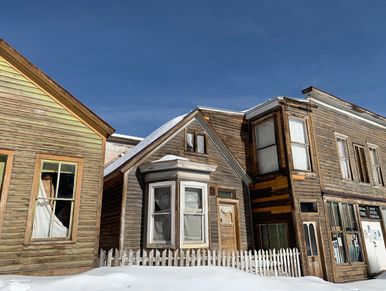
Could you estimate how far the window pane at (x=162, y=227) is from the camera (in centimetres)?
1028

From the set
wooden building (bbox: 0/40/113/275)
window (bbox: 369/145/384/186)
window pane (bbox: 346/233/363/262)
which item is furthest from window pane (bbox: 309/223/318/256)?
wooden building (bbox: 0/40/113/275)

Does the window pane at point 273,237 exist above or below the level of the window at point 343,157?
below

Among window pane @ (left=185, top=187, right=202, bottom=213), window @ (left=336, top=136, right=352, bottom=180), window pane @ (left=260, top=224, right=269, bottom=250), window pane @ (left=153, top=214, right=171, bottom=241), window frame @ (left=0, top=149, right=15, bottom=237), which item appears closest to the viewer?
window frame @ (left=0, top=149, right=15, bottom=237)

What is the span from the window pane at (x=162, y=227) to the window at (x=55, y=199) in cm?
310

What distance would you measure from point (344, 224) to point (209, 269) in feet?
28.8

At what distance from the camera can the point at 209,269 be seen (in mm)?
7504

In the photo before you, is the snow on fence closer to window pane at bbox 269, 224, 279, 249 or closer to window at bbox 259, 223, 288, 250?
window at bbox 259, 223, 288, 250

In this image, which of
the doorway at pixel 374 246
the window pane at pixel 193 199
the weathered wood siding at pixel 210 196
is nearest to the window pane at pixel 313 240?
the weathered wood siding at pixel 210 196

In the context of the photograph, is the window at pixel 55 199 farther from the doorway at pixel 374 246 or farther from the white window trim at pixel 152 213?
the doorway at pixel 374 246

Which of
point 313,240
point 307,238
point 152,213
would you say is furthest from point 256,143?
point 152,213

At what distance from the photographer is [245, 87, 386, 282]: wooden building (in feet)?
39.5

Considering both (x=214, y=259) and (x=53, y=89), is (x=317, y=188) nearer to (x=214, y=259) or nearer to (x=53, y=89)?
(x=214, y=259)

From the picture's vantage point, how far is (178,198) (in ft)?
34.1

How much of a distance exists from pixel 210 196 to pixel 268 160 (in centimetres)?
366
